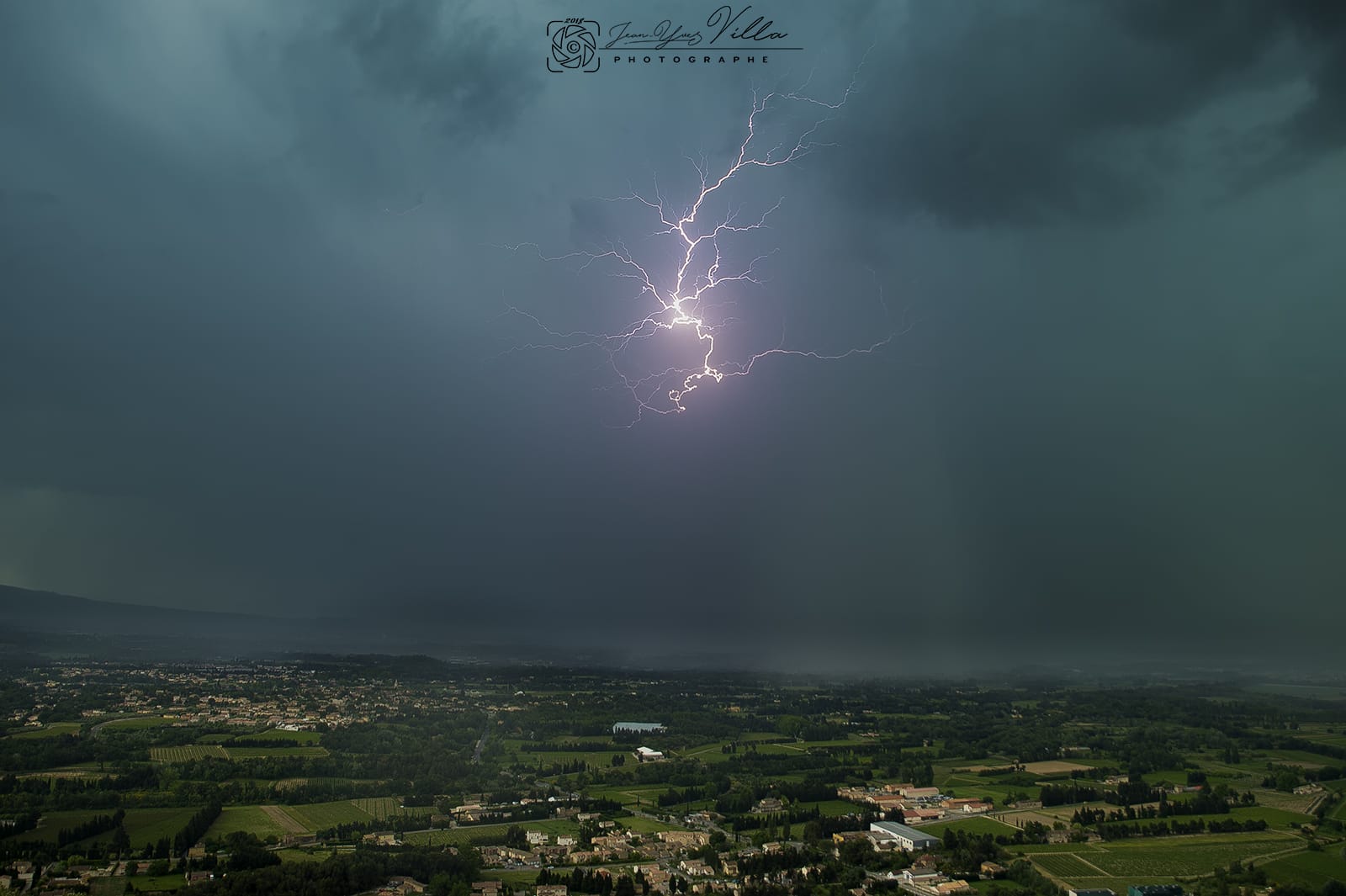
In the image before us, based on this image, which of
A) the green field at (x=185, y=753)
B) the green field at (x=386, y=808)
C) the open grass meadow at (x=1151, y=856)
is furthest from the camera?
the green field at (x=185, y=753)

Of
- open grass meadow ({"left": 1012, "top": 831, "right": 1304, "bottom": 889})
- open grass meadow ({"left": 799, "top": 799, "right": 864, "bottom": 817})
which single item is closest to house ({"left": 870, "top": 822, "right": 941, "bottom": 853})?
open grass meadow ({"left": 799, "top": 799, "right": 864, "bottom": 817})

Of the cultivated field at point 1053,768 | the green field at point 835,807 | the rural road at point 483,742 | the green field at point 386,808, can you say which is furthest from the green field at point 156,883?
the cultivated field at point 1053,768

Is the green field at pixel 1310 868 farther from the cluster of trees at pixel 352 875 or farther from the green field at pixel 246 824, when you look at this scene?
the green field at pixel 246 824

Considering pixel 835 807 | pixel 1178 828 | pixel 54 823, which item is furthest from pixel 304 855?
pixel 1178 828

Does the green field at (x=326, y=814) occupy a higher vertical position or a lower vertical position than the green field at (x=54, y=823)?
lower

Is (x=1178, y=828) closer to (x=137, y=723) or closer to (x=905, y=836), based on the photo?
(x=905, y=836)

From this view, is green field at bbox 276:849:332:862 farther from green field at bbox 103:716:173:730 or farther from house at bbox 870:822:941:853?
green field at bbox 103:716:173:730

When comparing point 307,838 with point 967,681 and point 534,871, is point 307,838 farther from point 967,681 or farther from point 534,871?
point 967,681

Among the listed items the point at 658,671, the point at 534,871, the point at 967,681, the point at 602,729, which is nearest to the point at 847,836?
the point at 534,871
